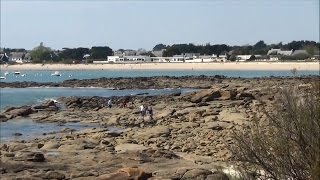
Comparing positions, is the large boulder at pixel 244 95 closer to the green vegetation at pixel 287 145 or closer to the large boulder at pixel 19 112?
the large boulder at pixel 19 112

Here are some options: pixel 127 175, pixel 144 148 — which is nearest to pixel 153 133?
pixel 144 148

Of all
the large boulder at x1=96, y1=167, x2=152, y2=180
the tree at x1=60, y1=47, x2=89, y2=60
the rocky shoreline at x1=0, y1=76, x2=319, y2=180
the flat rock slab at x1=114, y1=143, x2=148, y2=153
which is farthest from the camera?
the tree at x1=60, y1=47, x2=89, y2=60

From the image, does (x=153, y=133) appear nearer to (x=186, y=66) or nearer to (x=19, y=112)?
(x=19, y=112)

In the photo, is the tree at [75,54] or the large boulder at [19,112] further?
the tree at [75,54]

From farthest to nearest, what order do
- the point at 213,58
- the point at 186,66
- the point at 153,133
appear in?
1. the point at 213,58
2. the point at 186,66
3. the point at 153,133

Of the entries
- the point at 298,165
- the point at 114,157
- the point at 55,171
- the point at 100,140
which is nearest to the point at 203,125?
the point at 100,140

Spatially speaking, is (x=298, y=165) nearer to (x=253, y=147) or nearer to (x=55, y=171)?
(x=253, y=147)

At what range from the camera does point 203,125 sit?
72.1ft

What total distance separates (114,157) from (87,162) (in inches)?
29.4

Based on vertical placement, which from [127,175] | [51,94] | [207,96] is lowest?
[51,94]

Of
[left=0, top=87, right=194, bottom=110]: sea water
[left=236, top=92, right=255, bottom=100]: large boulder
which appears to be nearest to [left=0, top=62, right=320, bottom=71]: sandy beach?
[left=0, top=87, right=194, bottom=110]: sea water

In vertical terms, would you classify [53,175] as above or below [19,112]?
above

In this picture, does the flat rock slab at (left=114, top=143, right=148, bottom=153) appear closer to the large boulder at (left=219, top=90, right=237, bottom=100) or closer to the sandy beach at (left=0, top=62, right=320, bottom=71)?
the large boulder at (left=219, top=90, right=237, bottom=100)

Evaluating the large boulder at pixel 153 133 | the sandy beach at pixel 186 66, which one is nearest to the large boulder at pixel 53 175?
the large boulder at pixel 153 133
